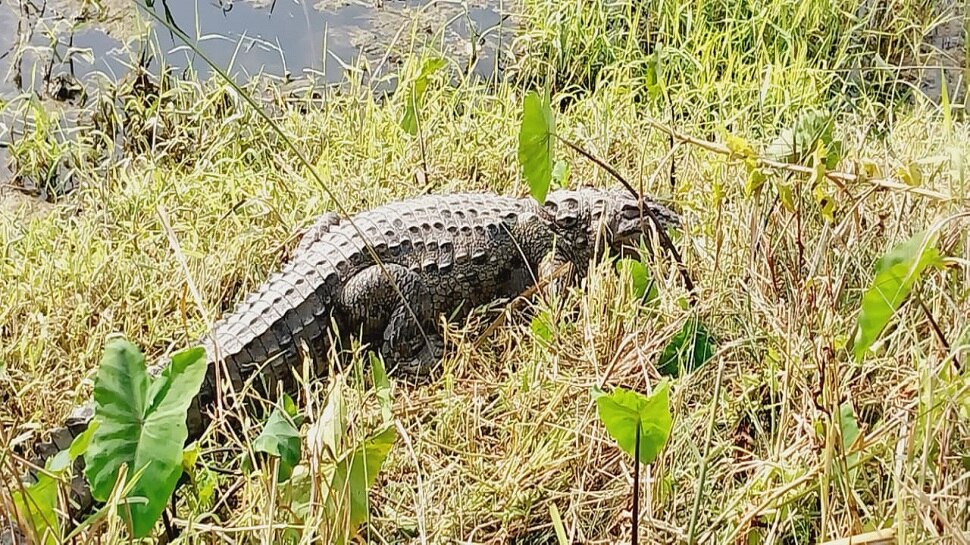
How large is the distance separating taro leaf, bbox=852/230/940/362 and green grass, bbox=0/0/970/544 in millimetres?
114

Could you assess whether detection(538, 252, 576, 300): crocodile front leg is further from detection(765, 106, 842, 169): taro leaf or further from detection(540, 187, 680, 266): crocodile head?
detection(765, 106, 842, 169): taro leaf

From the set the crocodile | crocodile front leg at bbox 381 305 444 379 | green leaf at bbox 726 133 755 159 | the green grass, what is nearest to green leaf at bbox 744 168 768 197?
green leaf at bbox 726 133 755 159

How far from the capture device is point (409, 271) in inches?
110

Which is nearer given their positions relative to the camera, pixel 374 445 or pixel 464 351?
pixel 374 445

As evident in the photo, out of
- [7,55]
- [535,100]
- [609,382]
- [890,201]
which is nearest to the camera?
[535,100]

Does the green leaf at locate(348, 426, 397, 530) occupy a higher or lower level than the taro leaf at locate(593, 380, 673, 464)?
lower

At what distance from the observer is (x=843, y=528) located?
1.67 meters

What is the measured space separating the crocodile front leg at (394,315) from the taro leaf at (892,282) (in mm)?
1367

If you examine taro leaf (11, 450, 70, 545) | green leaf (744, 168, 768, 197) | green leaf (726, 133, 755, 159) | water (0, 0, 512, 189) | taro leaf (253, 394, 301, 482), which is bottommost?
water (0, 0, 512, 189)

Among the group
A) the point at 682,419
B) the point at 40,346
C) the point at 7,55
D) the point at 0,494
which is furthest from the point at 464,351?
the point at 7,55

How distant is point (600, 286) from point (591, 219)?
43 cm

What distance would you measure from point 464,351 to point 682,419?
0.69 meters

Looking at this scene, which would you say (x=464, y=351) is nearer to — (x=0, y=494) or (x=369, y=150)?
(x=369, y=150)

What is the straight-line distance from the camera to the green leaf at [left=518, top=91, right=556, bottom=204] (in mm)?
1866
